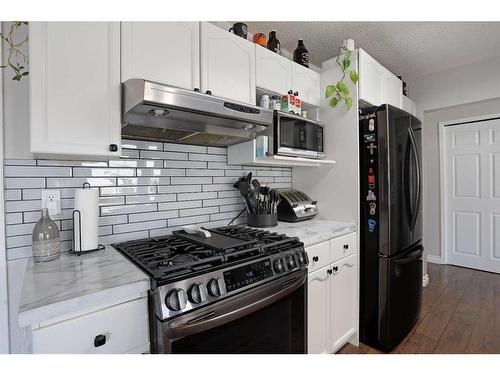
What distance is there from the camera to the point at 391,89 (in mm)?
2455

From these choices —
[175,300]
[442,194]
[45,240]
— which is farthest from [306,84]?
[442,194]

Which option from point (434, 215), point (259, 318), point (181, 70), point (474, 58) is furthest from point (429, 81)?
point (259, 318)

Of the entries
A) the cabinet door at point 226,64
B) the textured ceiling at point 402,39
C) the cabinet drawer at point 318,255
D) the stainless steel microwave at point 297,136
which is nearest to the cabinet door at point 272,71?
the cabinet door at point 226,64

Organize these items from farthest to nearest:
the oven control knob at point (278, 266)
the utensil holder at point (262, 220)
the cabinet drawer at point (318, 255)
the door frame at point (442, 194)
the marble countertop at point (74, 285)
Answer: the door frame at point (442, 194), the utensil holder at point (262, 220), the cabinet drawer at point (318, 255), the oven control knob at point (278, 266), the marble countertop at point (74, 285)

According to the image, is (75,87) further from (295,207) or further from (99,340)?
(295,207)

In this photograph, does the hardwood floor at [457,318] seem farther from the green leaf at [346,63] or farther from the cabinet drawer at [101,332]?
the green leaf at [346,63]

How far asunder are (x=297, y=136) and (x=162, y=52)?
101 centimetres

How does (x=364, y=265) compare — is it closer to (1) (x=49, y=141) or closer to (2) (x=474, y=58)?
(1) (x=49, y=141)

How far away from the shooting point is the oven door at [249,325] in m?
0.95

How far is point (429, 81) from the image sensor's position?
3.44 m

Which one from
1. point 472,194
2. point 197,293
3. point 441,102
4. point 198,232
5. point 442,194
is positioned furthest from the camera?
point 442,194

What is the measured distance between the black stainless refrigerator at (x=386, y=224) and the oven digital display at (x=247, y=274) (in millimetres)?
1065

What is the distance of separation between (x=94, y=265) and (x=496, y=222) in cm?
438
